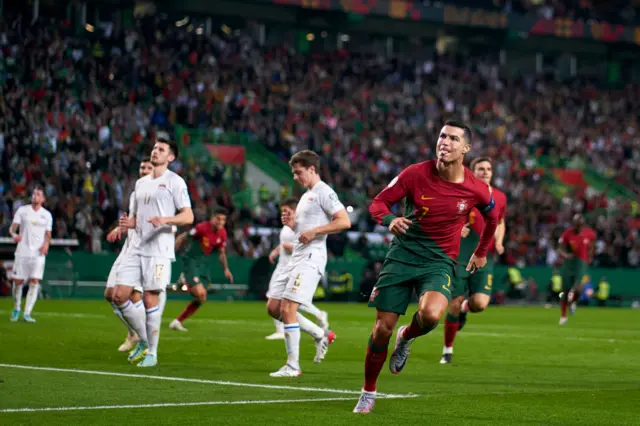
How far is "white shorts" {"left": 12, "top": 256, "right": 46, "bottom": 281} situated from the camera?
2283cm

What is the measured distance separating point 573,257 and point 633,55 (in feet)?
137

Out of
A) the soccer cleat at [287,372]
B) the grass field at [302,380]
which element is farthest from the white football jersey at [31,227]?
the soccer cleat at [287,372]

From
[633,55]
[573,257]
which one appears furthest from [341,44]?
[573,257]

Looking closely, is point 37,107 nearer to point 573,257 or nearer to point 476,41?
point 573,257

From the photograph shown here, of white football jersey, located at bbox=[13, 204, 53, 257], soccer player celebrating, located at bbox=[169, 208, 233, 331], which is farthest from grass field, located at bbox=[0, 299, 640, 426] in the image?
white football jersey, located at bbox=[13, 204, 53, 257]

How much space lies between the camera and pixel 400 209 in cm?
3816

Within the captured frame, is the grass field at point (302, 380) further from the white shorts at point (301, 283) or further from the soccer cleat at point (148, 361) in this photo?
the white shorts at point (301, 283)

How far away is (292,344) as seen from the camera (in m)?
12.8

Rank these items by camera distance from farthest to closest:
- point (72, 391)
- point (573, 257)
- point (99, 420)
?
point (573, 257) < point (72, 391) < point (99, 420)

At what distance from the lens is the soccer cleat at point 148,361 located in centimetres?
1345

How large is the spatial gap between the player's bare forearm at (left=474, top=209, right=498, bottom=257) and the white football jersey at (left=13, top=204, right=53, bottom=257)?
556 inches

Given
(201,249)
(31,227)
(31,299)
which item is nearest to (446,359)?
(201,249)

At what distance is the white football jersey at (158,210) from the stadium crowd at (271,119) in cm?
1778

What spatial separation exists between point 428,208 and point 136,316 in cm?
531
